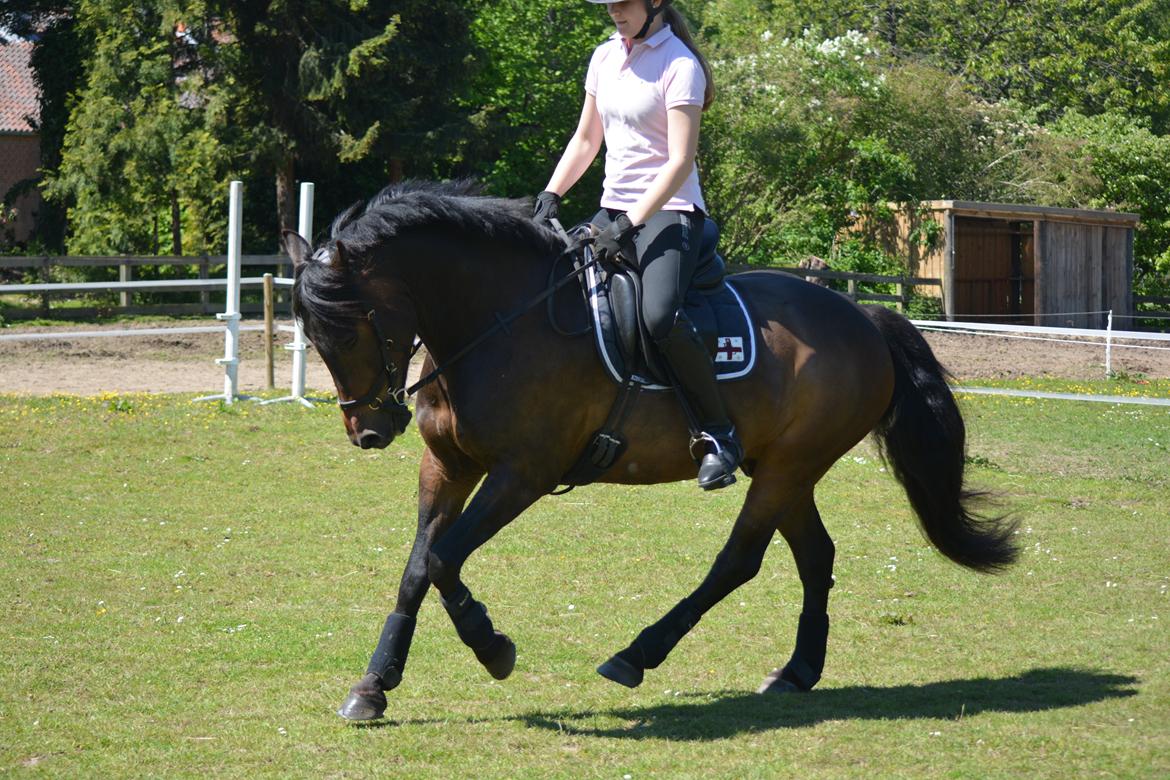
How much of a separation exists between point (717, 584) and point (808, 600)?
0.63 m

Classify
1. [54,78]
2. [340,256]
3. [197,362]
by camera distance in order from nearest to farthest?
[340,256]
[197,362]
[54,78]

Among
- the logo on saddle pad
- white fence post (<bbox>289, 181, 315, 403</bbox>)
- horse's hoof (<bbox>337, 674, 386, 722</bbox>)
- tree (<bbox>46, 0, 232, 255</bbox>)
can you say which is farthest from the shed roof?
horse's hoof (<bbox>337, 674, 386, 722</bbox>)

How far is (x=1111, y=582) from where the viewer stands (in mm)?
8633

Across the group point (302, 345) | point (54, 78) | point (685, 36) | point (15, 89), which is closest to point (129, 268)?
point (54, 78)

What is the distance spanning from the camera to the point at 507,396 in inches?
231

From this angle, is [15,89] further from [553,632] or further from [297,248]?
[297,248]

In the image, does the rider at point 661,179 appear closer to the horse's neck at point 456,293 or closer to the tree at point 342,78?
the horse's neck at point 456,293

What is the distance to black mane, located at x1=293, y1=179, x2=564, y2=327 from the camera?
5578 mm

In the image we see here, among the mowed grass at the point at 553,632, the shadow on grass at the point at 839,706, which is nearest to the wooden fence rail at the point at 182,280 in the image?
the mowed grass at the point at 553,632

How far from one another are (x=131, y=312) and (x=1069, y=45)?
112 ft

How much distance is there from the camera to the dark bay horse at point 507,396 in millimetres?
5727

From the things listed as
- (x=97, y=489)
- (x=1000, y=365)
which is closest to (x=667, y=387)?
(x=97, y=489)

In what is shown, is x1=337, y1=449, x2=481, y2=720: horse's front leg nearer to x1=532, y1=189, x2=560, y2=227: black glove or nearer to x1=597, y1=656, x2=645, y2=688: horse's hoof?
x1=597, y1=656, x2=645, y2=688: horse's hoof

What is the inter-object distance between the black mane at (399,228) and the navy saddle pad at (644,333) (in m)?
0.39
